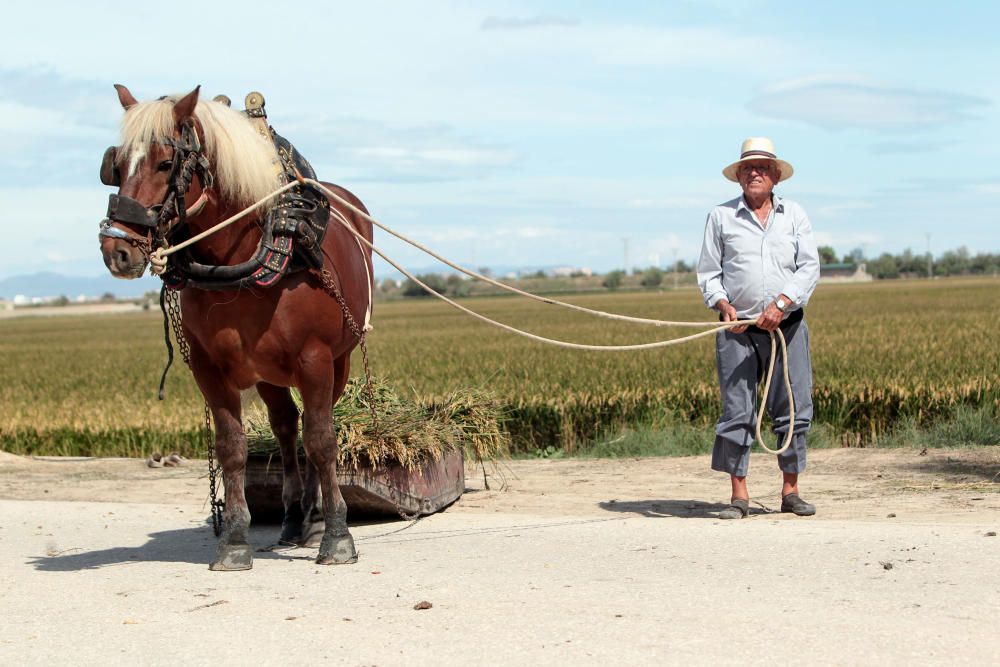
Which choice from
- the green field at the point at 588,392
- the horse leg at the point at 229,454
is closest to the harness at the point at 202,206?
the horse leg at the point at 229,454

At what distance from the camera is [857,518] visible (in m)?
7.68

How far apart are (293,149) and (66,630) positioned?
3111mm

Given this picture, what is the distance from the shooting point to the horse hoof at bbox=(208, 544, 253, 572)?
22.1ft

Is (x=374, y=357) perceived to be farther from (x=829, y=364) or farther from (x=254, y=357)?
A: (x=254, y=357)

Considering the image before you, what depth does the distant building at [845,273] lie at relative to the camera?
147250 mm

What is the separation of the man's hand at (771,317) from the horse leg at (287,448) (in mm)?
3090

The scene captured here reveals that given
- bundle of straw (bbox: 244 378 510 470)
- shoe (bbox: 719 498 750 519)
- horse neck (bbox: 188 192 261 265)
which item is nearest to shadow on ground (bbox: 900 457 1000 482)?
shoe (bbox: 719 498 750 519)

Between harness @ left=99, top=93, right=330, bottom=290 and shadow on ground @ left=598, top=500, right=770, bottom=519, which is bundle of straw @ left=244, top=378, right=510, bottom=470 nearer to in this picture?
shadow on ground @ left=598, top=500, right=770, bottom=519

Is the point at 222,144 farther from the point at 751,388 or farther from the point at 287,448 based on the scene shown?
the point at 751,388

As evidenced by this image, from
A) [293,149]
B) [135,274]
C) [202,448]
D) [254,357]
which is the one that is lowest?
[202,448]

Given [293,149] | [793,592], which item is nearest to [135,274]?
[293,149]

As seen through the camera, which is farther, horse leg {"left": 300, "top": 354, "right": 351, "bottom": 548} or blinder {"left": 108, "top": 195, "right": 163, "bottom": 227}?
horse leg {"left": 300, "top": 354, "right": 351, "bottom": 548}

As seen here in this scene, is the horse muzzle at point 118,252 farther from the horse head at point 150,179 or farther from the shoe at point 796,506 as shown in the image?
the shoe at point 796,506

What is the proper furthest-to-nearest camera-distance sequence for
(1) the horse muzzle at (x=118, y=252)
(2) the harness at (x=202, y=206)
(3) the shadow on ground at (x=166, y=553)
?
(3) the shadow on ground at (x=166, y=553)
(2) the harness at (x=202, y=206)
(1) the horse muzzle at (x=118, y=252)
